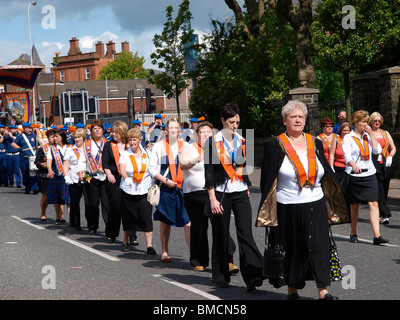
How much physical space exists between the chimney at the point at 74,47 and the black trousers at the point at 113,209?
124042 millimetres

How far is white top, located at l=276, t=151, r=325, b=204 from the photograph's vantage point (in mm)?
6301

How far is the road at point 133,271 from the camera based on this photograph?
7.17 meters

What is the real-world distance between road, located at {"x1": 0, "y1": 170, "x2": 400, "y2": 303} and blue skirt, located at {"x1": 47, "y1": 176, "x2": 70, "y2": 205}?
A: 101 cm

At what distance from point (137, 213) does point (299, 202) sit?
14.2 ft

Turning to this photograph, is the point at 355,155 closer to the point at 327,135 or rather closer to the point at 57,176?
the point at 327,135

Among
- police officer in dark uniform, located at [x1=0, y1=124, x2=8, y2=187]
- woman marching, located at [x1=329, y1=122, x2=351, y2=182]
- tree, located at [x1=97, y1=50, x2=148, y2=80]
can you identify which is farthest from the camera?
tree, located at [x1=97, y1=50, x2=148, y2=80]

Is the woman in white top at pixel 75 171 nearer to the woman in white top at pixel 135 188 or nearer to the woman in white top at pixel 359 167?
the woman in white top at pixel 135 188

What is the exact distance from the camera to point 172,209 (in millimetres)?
9109

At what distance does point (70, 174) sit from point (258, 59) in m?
16.7

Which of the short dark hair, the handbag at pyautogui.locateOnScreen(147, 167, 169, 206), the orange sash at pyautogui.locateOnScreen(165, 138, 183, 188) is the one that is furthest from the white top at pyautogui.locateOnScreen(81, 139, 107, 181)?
the short dark hair

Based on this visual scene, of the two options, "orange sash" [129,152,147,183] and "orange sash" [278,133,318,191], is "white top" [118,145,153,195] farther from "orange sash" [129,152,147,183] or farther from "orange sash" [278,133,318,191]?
"orange sash" [278,133,318,191]

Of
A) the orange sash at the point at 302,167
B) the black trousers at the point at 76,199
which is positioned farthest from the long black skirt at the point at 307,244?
the black trousers at the point at 76,199

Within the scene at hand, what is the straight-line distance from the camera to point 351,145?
34.7 feet
